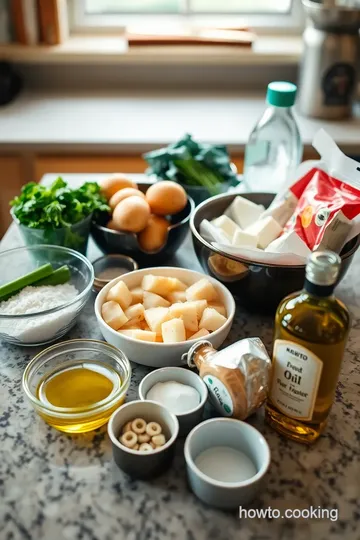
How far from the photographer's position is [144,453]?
693 millimetres

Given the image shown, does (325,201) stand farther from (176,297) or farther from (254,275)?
(176,297)

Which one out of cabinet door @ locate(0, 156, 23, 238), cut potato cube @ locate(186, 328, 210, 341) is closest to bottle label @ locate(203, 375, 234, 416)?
cut potato cube @ locate(186, 328, 210, 341)

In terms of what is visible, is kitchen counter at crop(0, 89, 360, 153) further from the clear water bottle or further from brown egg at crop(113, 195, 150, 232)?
brown egg at crop(113, 195, 150, 232)

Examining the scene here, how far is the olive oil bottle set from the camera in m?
0.68

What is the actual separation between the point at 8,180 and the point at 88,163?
26 cm

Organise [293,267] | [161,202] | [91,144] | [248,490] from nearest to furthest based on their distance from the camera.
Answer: [248,490], [293,267], [161,202], [91,144]

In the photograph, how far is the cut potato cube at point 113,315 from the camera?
898 millimetres

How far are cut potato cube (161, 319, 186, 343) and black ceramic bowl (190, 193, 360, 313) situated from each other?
14cm

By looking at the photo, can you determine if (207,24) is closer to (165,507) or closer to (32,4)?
(32,4)

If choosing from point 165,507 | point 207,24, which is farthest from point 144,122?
point 165,507

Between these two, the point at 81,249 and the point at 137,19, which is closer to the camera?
the point at 81,249

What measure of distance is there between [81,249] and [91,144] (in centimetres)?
74

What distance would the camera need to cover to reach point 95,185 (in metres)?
1.13

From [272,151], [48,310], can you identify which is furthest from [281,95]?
[48,310]
